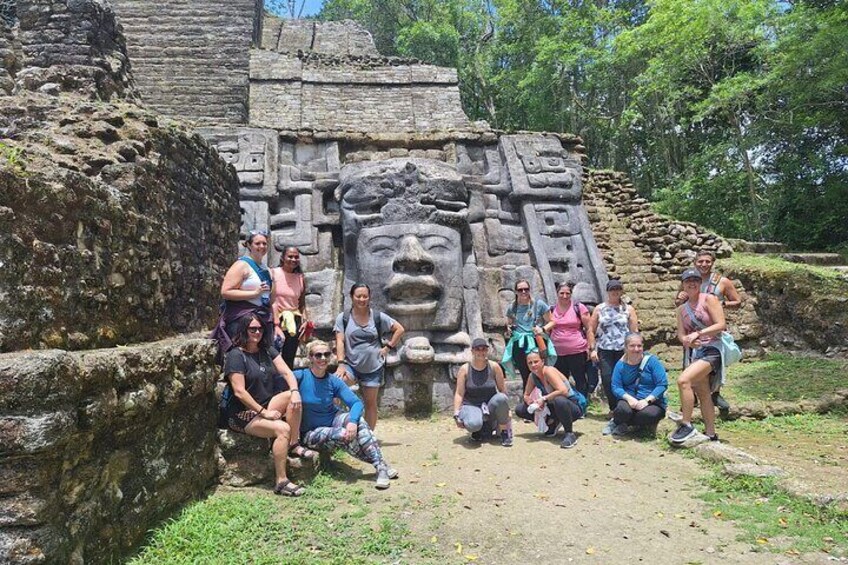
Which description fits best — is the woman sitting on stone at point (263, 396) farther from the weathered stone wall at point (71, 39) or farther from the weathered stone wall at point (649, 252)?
the weathered stone wall at point (649, 252)

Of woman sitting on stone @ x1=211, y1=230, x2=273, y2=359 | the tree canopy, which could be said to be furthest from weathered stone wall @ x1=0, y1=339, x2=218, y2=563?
the tree canopy

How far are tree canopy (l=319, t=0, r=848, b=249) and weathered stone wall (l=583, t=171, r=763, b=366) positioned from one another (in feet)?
12.9

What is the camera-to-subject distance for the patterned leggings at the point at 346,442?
436 cm

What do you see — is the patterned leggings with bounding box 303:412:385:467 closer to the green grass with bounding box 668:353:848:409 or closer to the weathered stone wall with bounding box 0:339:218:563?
the weathered stone wall with bounding box 0:339:218:563

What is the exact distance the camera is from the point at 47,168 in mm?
3094

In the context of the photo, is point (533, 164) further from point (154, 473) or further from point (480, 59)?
point (480, 59)

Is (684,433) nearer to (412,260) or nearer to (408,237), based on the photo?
(412,260)

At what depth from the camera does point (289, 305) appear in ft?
16.9

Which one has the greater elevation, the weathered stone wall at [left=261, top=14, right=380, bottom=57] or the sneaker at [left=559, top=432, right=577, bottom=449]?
the weathered stone wall at [left=261, top=14, right=380, bottom=57]

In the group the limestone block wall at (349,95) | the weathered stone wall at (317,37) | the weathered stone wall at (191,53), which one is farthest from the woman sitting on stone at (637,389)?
the weathered stone wall at (317,37)

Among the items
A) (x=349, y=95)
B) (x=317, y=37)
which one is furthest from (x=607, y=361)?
(x=317, y=37)

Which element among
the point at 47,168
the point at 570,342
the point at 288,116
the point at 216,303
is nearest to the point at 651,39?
the point at 288,116

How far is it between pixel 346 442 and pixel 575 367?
2741 millimetres

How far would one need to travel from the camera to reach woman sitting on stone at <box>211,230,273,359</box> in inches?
166
